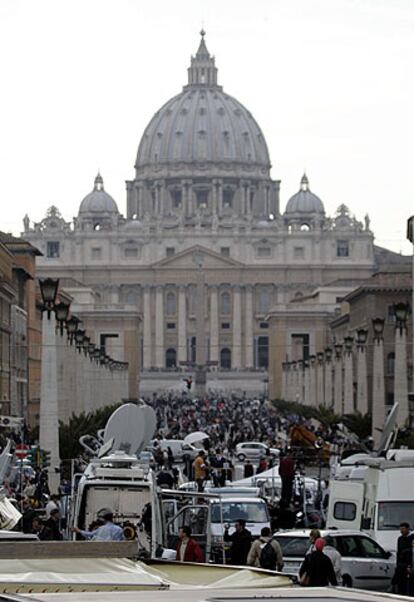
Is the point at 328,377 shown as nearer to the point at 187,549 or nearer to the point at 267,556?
the point at 267,556

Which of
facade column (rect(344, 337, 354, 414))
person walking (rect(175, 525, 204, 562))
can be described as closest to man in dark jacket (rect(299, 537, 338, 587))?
person walking (rect(175, 525, 204, 562))

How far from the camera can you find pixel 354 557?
20047 millimetres

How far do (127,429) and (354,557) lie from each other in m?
3.72

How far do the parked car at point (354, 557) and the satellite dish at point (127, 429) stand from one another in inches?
99.6

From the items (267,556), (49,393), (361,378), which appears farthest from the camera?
(361,378)

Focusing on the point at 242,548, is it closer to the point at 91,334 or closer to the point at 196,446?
the point at 196,446

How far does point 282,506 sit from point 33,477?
445 cm

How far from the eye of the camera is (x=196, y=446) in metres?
53.3

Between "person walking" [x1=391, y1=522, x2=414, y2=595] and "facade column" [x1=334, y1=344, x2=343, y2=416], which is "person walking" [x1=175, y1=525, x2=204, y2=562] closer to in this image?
"person walking" [x1=391, y1=522, x2=414, y2=595]

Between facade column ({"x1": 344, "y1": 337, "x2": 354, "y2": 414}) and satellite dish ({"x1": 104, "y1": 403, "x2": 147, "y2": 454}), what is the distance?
4493 cm

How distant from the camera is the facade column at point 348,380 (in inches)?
2684

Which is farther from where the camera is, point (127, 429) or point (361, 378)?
point (361, 378)

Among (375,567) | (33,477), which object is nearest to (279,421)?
(33,477)

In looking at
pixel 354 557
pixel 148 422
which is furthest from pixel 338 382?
pixel 354 557
